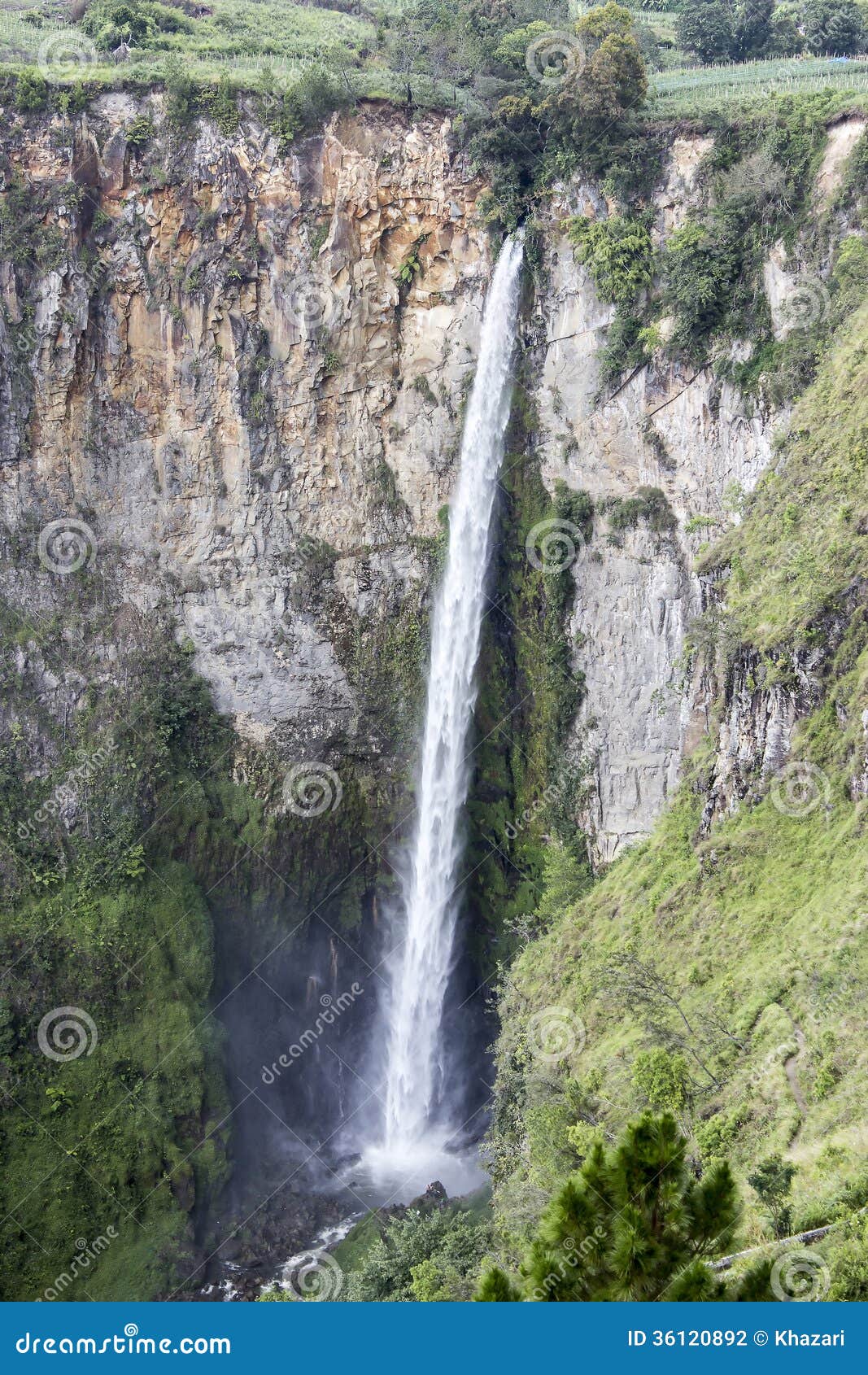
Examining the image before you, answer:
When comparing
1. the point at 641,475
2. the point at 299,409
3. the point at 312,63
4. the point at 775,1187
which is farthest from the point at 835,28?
the point at 775,1187

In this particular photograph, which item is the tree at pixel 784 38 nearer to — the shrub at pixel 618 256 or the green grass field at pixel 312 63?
the green grass field at pixel 312 63

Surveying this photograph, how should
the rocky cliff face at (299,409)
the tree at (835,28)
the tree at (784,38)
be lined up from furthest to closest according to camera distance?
1. the tree at (784,38)
2. the tree at (835,28)
3. the rocky cliff face at (299,409)

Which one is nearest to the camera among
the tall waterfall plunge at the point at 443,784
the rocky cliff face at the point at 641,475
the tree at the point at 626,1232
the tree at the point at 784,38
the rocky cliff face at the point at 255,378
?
the tree at the point at 626,1232

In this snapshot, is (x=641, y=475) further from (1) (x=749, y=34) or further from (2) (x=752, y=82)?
(1) (x=749, y=34)

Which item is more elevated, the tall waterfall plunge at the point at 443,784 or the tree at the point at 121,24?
the tree at the point at 121,24

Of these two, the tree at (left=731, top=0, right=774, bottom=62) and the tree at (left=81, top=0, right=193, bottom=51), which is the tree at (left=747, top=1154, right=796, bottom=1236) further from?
the tree at (left=731, top=0, right=774, bottom=62)

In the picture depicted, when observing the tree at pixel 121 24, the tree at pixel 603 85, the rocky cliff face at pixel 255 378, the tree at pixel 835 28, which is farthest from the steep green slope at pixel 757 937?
the tree at pixel 121 24

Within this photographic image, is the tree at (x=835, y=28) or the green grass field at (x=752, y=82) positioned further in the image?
the tree at (x=835, y=28)
